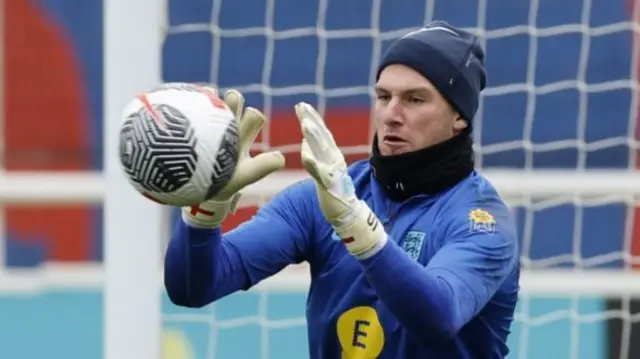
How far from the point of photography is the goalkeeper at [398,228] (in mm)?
2305

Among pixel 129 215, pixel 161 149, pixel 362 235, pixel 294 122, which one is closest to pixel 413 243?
pixel 362 235

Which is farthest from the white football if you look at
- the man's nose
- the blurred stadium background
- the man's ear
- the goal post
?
the blurred stadium background

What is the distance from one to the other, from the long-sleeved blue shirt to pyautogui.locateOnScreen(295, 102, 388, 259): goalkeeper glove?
0.14 metres

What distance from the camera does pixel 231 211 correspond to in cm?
239

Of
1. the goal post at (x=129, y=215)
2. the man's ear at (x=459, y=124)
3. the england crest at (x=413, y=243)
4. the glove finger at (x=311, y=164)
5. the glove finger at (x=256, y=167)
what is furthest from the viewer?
the goal post at (x=129, y=215)

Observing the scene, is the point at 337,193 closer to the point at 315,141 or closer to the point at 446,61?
the point at 315,141

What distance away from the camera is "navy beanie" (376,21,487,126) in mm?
2402

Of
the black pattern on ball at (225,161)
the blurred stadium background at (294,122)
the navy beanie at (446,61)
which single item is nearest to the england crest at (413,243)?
the navy beanie at (446,61)

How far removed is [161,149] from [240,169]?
0.17m

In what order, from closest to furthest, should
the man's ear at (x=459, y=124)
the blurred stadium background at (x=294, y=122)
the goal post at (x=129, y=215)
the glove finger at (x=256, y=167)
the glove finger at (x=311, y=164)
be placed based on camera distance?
1. the glove finger at (x=311, y=164)
2. the glove finger at (x=256, y=167)
3. the man's ear at (x=459, y=124)
4. the goal post at (x=129, y=215)
5. the blurred stadium background at (x=294, y=122)

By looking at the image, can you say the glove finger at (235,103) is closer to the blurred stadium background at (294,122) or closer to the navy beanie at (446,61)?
the navy beanie at (446,61)

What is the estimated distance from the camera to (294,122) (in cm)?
598

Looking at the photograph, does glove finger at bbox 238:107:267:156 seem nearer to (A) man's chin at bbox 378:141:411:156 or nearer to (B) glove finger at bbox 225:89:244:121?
(B) glove finger at bbox 225:89:244:121

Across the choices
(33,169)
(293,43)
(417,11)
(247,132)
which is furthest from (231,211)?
(33,169)
